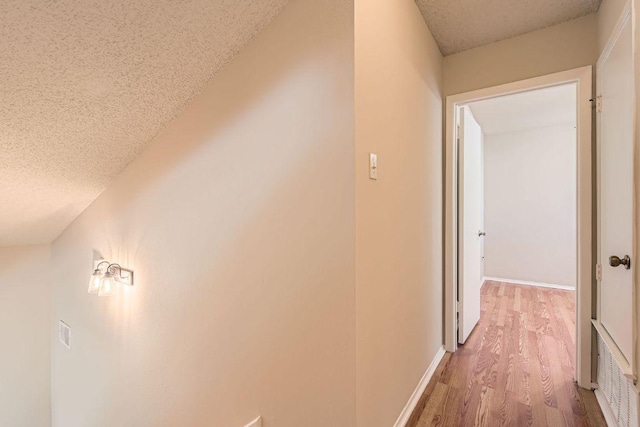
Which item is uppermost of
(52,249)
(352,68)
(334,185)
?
(352,68)

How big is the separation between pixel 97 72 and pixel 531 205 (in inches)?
210

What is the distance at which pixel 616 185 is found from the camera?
59.9 inches

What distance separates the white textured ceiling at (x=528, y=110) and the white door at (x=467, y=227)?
0.62 meters

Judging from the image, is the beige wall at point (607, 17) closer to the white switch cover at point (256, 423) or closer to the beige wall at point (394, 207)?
the beige wall at point (394, 207)

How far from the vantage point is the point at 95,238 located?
2473 mm

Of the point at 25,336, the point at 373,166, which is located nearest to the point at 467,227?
the point at 373,166

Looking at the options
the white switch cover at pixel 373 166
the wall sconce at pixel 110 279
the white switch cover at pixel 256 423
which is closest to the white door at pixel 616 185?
the white switch cover at pixel 373 166

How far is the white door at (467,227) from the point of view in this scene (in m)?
2.42

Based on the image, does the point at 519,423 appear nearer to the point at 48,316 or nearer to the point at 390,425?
the point at 390,425

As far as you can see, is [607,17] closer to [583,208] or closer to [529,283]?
[583,208]

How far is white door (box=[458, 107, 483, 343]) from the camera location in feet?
7.95

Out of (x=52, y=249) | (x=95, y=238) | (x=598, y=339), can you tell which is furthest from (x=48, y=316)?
(x=598, y=339)

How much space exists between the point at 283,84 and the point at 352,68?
353 mm

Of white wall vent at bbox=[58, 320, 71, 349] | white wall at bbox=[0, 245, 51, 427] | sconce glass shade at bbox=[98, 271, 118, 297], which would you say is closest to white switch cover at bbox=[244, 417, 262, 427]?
sconce glass shade at bbox=[98, 271, 118, 297]
